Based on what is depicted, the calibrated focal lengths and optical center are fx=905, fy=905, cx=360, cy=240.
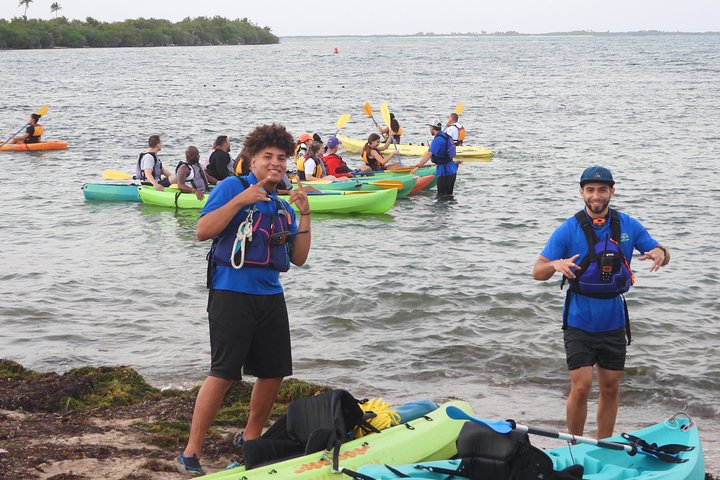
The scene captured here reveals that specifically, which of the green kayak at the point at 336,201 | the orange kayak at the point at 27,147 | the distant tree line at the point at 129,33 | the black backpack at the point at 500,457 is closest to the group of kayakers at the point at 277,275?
the black backpack at the point at 500,457

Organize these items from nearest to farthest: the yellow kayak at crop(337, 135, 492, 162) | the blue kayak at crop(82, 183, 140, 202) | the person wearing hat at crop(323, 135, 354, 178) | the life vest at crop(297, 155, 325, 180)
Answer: the life vest at crop(297, 155, 325, 180)
the person wearing hat at crop(323, 135, 354, 178)
the blue kayak at crop(82, 183, 140, 202)
the yellow kayak at crop(337, 135, 492, 162)

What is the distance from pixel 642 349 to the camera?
8398mm

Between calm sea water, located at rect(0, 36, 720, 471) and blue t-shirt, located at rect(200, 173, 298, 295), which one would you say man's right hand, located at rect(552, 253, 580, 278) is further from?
calm sea water, located at rect(0, 36, 720, 471)

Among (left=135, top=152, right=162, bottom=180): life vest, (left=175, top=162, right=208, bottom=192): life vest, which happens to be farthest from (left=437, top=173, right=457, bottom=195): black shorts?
(left=135, top=152, right=162, bottom=180): life vest

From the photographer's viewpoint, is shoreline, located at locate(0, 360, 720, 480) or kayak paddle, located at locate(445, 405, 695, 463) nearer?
kayak paddle, located at locate(445, 405, 695, 463)

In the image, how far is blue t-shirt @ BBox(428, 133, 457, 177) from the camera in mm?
15461

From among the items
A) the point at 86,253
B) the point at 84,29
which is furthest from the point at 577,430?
the point at 84,29

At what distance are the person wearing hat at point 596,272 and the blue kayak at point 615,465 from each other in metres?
0.49

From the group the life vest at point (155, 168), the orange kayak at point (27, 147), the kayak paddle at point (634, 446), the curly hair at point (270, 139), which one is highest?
the curly hair at point (270, 139)

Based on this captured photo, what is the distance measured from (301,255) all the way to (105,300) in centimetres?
577

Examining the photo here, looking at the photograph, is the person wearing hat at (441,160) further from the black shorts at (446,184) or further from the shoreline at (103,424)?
the shoreline at (103,424)

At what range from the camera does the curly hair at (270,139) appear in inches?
186

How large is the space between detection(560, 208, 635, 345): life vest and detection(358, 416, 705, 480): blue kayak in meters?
0.83

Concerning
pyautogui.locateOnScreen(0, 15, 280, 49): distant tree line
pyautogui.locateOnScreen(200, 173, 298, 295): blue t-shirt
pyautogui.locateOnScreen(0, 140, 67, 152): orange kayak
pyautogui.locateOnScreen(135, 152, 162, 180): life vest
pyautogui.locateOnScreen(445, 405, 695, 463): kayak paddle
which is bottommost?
pyautogui.locateOnScreen(445, 405, 695, 463): kayak paddle
